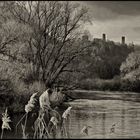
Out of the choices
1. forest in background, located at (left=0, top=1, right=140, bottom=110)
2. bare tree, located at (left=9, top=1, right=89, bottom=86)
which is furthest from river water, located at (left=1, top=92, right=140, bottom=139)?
bare tree, located at (left=9, top=1, right=89, bottom=86)

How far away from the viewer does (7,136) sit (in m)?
8.12

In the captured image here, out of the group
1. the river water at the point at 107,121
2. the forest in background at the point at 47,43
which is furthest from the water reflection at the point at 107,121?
the forest in background at the point at 47,43

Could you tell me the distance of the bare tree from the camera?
679 inches

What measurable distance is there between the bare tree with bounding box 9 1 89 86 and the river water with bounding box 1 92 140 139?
3209mm

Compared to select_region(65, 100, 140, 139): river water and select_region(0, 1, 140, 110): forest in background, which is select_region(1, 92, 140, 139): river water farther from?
select_region(0, 1, 140, 110): forest in background

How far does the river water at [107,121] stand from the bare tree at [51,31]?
3.21 meters

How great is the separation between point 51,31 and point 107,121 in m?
7.96

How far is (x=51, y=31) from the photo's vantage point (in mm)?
17750

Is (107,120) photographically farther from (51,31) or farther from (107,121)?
(51,31)

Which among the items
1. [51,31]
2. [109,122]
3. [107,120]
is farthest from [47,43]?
[109,122]

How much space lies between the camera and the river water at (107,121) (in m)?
8.27

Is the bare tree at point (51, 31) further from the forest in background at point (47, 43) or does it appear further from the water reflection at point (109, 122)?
the water reflection at point (109, 122)

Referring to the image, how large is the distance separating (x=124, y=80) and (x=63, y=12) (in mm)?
6740

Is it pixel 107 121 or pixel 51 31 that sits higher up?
pixel 51 31
